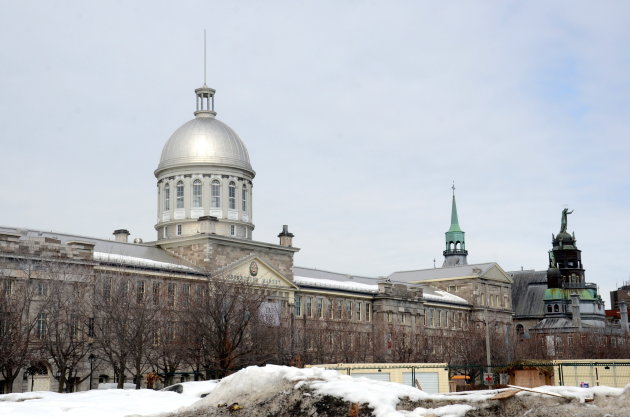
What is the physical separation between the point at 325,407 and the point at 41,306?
36919 mm

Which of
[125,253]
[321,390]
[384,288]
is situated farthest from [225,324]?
[384,288]

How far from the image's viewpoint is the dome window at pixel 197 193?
8275 centimetres

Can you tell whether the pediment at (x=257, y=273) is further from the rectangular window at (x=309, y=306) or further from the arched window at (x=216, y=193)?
the arched window at (x=216, y=193)

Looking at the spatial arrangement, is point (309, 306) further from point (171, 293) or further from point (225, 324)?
point (225, 324)

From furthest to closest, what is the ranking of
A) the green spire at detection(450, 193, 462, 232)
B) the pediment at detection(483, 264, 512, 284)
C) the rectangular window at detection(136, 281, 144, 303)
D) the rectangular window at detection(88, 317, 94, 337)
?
the green spire at detection(450, 193, 462, 232)
the pediment at detection(483, 264, 512, 284)
the rectangular window at detection(136, 281, 144, 303)
the rectangular window at detection(88, 317, 94, 337)

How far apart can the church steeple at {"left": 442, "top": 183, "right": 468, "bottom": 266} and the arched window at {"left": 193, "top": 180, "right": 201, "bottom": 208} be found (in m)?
67.7

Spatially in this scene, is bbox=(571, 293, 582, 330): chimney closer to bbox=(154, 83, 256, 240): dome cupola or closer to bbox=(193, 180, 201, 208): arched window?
bbox=(154, 83, 256, 240): dome cupola

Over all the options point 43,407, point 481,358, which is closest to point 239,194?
point 481,358

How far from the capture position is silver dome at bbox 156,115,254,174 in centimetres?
8338

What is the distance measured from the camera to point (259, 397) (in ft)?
81.0

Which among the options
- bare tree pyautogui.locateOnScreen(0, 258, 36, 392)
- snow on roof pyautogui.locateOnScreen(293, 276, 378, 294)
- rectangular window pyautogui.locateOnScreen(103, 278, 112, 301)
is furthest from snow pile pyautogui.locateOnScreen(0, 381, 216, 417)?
snow on roof pyautogui.locateOnScreen(293, 276, 378, 294)

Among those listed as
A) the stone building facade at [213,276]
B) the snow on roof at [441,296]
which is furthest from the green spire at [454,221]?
the stone building facade at [213,276]

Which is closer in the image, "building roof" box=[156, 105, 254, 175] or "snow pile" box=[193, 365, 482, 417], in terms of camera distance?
"snow pile" box=[193, 365, 482, 417]

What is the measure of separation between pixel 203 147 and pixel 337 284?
2078 centimetres
